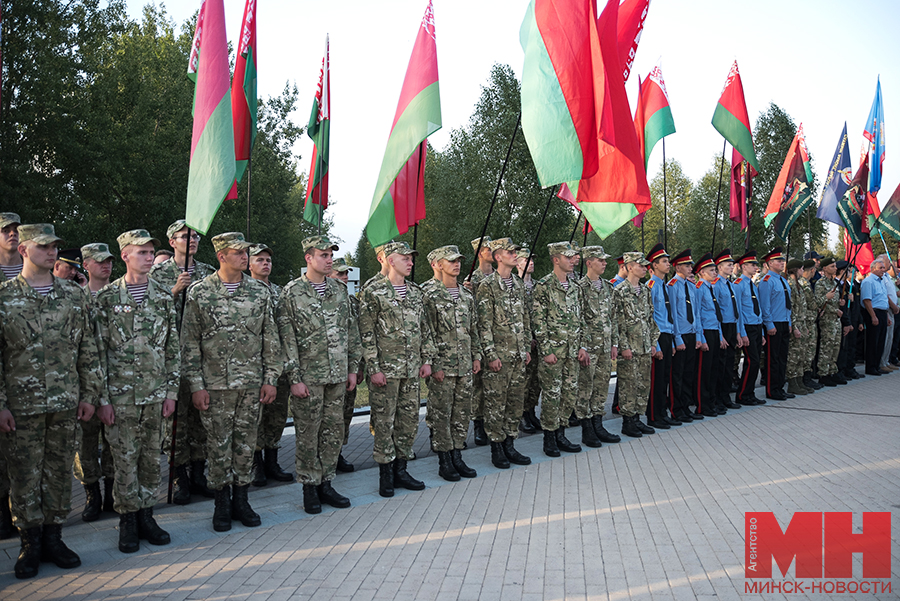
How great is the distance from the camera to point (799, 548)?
428cm

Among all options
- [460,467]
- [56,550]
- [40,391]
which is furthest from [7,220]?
[460,467]

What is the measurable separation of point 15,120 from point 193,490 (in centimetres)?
1465

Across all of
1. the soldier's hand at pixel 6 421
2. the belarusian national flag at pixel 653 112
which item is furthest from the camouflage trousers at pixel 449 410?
the belarusian national flag at pixel 653 112

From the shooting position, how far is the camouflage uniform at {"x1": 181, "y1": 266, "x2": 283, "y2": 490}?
4.86 m

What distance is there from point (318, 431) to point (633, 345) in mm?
4250

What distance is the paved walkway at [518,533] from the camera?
3.76 meters

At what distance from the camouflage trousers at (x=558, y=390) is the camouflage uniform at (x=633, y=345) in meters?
0.96

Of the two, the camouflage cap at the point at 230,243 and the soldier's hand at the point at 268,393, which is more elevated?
the camouflage cap at the point at 230,243

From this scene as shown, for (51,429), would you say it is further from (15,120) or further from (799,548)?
(15,120)

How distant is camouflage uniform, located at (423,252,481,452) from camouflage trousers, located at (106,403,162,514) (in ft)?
8.12

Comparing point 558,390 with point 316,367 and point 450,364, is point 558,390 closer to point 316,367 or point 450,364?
point 450,364

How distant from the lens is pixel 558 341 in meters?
6.92

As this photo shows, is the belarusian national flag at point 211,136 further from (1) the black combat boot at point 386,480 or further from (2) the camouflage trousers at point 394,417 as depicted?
(1) the black combat boot at point 386,480

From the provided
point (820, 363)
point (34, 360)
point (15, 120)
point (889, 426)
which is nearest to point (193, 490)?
point (34, 360)
